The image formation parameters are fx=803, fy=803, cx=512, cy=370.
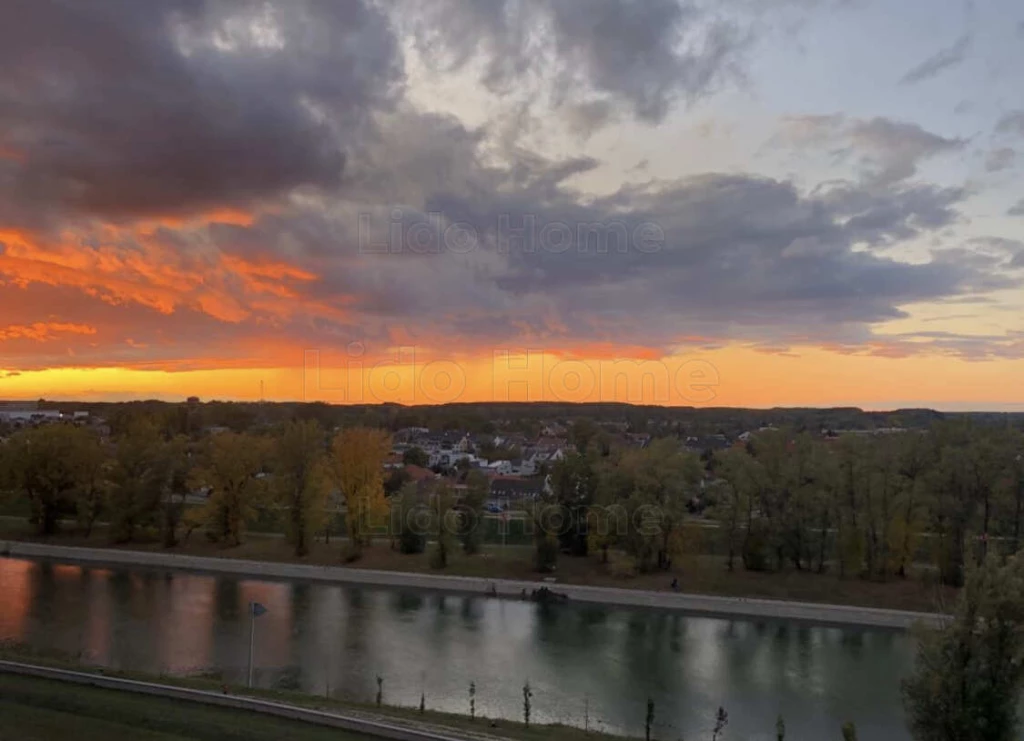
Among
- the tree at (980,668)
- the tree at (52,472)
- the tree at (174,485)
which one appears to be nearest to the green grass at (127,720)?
the tree at (980,668)

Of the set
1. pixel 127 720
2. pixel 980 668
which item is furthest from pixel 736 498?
pixel 127 720

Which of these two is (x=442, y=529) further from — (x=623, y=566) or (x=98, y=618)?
(x=98, y=618)

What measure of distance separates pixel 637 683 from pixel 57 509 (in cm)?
3097

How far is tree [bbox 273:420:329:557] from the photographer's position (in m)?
32.8

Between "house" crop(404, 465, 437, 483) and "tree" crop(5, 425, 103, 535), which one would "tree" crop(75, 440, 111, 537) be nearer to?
"tree" crop(5, 425, 103, 535)

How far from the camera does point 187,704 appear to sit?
12641 millimetres

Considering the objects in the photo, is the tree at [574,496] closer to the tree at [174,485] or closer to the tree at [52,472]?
the tree at [174,485]

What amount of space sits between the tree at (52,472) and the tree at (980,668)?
36727 millimetres

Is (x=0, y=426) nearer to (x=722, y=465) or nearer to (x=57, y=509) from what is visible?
(x=57, y=509)

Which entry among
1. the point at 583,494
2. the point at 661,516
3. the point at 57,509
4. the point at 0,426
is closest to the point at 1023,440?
the point at 661,516

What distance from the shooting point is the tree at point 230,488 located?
34219 mm

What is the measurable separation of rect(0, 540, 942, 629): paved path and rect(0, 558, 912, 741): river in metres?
0.75

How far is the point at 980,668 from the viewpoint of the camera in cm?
985

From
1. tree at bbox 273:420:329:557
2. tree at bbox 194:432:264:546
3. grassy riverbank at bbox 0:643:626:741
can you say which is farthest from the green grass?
tree at bbox 194:432:264:546
